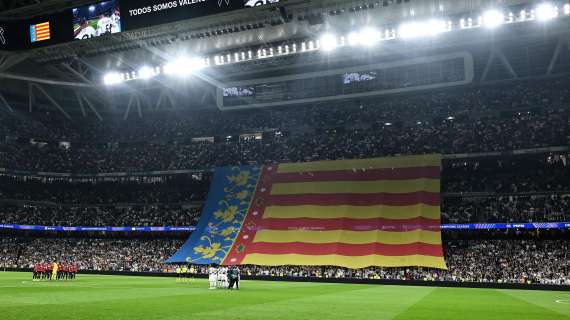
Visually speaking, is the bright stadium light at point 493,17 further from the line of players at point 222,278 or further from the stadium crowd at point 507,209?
the line of players at point 222,278

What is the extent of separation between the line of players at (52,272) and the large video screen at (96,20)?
16.3 meters

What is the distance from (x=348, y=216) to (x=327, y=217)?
6.88ft

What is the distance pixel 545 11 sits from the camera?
3709 cm

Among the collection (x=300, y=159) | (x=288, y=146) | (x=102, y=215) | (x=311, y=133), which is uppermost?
(x=311, y=133)

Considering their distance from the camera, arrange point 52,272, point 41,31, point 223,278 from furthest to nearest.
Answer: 1. point 52,272
2. point 41,31
3. point 223,278

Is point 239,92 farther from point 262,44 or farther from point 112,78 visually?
point 262,44

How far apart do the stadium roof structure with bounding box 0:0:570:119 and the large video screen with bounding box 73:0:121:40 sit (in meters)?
0.99

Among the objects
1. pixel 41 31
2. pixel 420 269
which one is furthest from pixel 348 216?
pixel 41 31

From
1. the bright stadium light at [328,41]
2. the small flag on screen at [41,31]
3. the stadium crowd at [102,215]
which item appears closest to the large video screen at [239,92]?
the stadium crowd at [102,215]

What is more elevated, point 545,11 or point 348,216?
point 545,11

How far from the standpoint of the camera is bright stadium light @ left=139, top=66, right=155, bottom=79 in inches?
2012

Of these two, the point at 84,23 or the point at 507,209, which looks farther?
the point at 507,209

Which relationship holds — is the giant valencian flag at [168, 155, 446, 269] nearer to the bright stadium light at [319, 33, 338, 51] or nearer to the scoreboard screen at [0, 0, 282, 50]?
the bright stadium light at [319, 33, 338, 51]

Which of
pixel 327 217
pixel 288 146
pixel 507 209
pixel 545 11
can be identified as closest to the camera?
pixel 545 11
